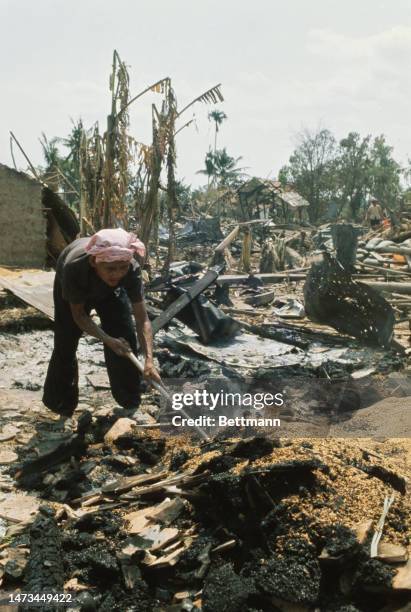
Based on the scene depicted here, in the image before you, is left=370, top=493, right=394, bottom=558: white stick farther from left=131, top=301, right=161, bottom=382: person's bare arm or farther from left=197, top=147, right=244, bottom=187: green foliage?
left=197, top=147, right=244, bottom=187: green foliage

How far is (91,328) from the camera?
157 inches

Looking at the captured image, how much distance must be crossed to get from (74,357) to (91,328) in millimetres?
666

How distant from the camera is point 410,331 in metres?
8.13

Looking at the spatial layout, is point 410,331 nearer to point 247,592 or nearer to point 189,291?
point 189,291

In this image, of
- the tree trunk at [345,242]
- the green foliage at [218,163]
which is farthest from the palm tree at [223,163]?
the tree trunk at [345,242]

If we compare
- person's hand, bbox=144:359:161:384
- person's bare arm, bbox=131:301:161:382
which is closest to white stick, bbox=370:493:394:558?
person's hand, bbox=144:359:161:384

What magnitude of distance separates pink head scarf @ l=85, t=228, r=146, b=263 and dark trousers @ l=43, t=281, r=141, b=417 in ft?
2.36

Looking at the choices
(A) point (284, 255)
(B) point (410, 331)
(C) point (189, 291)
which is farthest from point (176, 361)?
(A) point (284, 255)

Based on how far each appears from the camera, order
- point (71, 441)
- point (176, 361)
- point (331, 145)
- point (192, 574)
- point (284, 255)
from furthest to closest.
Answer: point (331, 145), point (284, 255), point (176, 361), point (71, 441), point (192, 574)

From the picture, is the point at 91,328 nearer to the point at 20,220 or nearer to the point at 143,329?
the point at 143,329

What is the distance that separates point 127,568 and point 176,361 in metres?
4.10

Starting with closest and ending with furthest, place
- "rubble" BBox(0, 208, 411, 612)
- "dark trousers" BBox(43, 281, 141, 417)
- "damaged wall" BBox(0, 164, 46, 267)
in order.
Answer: "rubble" BBox(0, 208, 411, 612)
"dark trousers" BBox(43, 281, 141, 417)
"damaged wall" BBox(0, 164, 46, 267)

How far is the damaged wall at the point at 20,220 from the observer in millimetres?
8516

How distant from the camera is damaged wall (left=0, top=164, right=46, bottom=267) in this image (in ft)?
27.9
